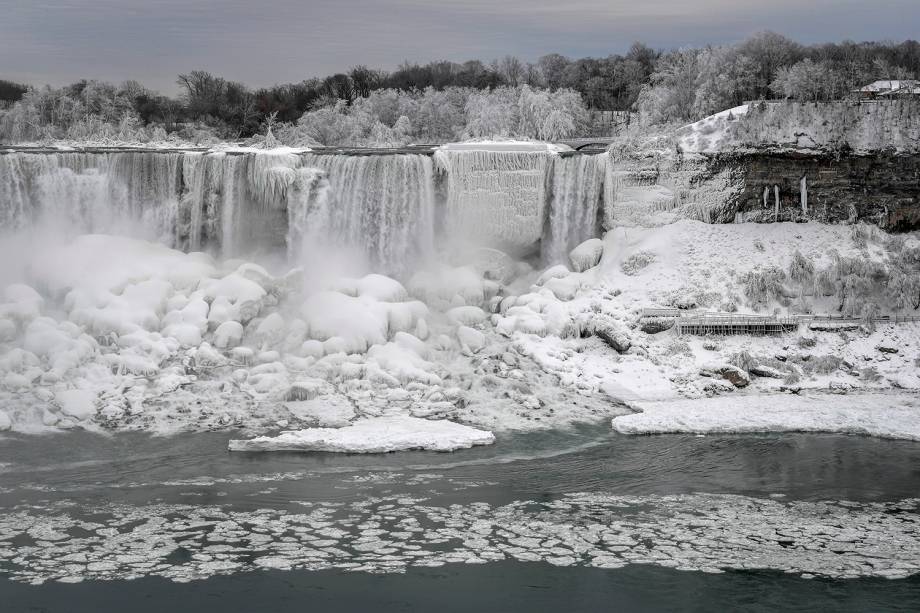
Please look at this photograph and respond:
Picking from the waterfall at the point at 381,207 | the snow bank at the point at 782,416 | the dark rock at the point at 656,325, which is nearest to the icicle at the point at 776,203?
the dark rock at the point at 656,325

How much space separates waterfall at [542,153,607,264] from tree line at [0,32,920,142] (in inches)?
369

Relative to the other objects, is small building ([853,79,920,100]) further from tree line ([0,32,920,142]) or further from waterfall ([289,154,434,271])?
waterfall ([289,154,434,271])

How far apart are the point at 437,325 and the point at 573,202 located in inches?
243

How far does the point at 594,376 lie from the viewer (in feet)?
74.3

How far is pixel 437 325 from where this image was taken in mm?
24844

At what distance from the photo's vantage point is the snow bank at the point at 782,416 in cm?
1978

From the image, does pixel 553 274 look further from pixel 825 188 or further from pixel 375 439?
pixel 375 439

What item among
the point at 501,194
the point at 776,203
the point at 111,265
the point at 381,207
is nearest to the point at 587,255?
the point at 501,194

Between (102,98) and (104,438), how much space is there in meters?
33.7

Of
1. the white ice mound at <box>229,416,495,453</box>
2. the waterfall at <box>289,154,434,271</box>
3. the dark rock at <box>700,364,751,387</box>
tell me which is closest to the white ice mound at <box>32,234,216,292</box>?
the waterfall at <box>289,154,434,271</box>

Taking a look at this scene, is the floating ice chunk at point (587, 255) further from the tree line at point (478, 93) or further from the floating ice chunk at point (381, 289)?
the tree line at point (478, 93)

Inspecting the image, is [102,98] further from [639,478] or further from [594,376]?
[639,478]

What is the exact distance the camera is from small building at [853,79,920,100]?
28.7 m

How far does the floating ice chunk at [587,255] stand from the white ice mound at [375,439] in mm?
8983
